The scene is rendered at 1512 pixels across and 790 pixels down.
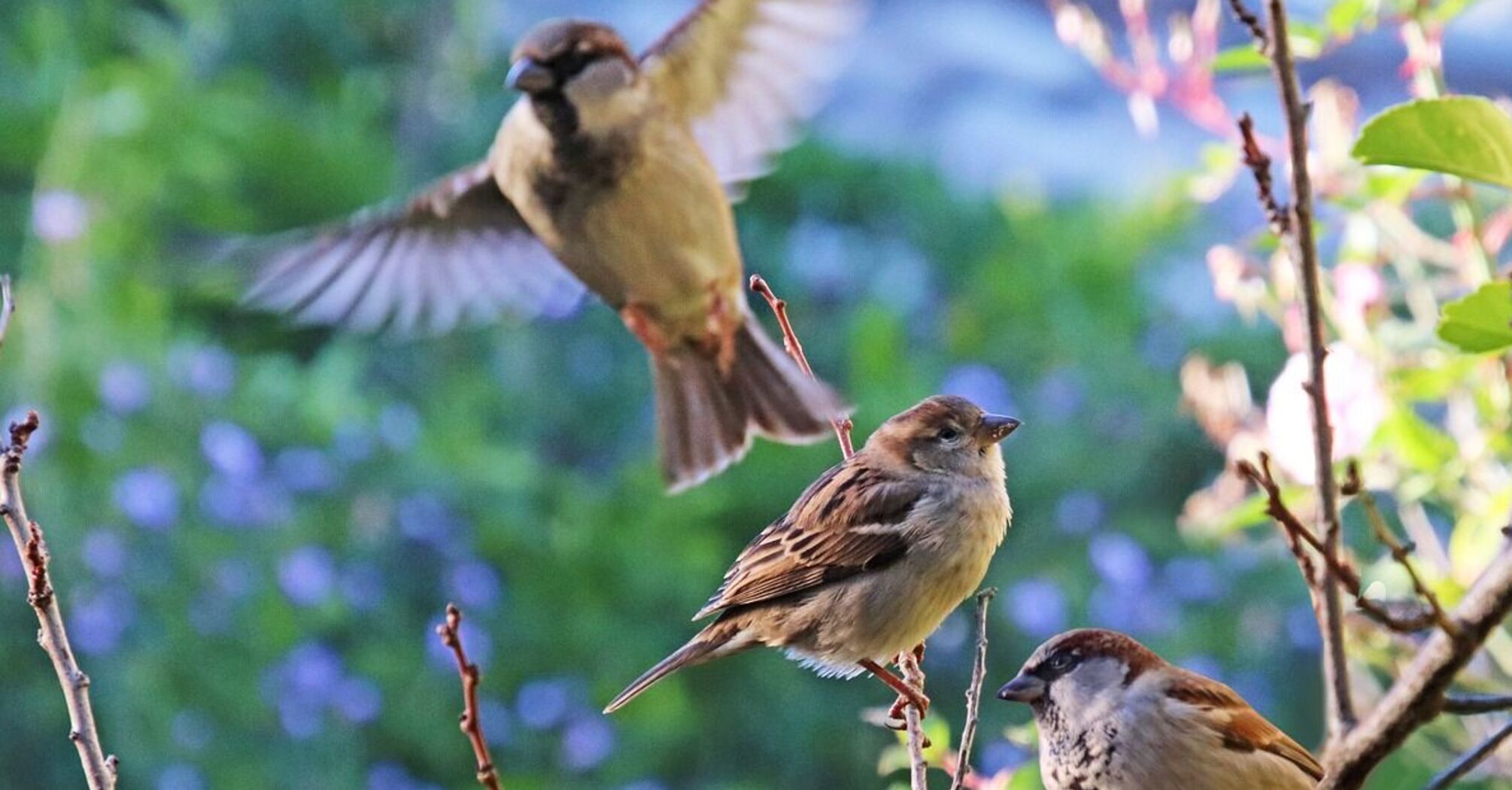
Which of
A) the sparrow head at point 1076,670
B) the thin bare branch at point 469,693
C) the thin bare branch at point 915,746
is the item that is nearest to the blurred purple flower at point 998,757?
the sparrow head at point 1076,670

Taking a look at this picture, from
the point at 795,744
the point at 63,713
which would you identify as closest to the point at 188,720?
the point at 63,713

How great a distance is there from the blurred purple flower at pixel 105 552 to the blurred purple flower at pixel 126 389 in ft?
0.64

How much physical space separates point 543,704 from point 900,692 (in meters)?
1.72

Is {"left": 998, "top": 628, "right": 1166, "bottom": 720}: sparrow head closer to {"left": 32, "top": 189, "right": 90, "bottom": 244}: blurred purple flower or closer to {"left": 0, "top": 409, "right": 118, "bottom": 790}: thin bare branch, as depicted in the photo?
{"left": 0, "top": 409, "right": 118, "bottom": 790}: thin bare branch

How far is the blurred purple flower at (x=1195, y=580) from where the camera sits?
2893mm

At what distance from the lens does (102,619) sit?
8.68 ft

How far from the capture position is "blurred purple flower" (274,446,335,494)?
2.74m

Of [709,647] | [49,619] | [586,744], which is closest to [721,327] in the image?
[709,647]

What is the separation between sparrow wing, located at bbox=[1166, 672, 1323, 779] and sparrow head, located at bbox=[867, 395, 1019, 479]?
0.84 ft

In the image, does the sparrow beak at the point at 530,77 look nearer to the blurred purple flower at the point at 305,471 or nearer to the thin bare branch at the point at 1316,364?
the thin bare branch at the point at 1316,364

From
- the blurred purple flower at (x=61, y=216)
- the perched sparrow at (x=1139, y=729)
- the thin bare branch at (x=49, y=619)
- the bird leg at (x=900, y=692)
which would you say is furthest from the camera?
the blurred purple flower at (x=61, y=216)

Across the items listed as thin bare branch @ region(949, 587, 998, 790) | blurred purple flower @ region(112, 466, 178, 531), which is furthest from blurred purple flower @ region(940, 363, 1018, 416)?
thin bare branch @ region(949, 587, 998, 790)

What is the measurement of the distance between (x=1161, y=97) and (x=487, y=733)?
5.42 feet

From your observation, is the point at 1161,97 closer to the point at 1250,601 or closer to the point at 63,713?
the point at 1250,601
